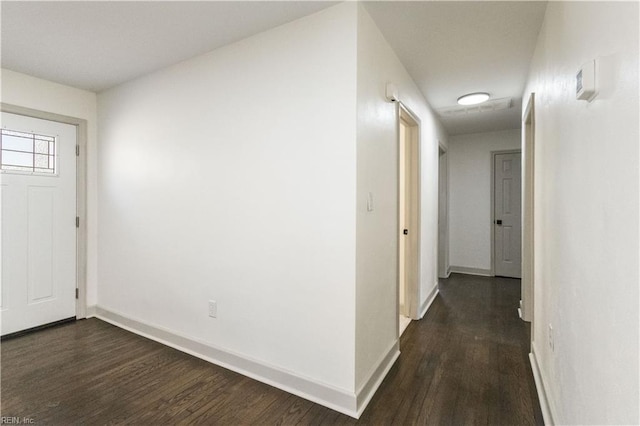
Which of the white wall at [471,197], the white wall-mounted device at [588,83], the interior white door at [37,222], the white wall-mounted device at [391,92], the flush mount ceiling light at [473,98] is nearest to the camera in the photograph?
the white wall-mounted device at [588,83]

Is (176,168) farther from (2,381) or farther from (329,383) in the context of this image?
(329,383)

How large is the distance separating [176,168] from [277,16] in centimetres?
151

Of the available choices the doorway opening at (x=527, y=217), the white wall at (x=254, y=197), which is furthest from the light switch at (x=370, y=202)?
the doorway opening at (x=527, y=217)

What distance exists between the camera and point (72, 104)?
3363 millimetres

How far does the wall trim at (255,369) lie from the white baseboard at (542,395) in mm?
1035

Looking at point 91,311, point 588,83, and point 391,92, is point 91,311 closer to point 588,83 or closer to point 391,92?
point 391,92

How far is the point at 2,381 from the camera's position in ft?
7.29

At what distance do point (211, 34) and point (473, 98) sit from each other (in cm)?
279

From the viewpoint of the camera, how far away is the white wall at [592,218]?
0.83 meters

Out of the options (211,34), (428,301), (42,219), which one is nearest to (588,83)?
(211,34)

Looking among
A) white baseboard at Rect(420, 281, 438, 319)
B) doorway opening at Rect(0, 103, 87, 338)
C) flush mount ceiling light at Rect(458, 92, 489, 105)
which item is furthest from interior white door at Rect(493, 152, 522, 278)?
doorway opening at Rect(0, 103, 87, 338)

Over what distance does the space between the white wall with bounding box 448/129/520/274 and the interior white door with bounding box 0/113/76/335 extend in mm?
5539

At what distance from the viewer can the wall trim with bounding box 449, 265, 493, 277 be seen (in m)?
5.44

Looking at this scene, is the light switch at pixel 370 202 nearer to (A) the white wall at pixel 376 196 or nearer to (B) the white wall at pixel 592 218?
(A) the white wall at pixel 376 196
